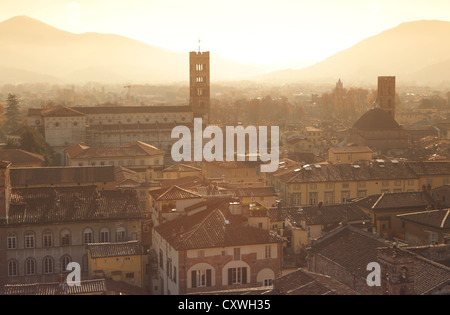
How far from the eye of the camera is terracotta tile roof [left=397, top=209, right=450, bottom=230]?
20.4 m

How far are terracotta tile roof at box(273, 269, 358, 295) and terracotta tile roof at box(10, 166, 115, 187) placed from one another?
15095mm

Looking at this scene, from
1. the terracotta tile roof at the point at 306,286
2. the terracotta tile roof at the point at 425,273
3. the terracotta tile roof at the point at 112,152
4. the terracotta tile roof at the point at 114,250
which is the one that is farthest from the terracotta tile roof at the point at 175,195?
the terracotta tile roof at the point at 112,152

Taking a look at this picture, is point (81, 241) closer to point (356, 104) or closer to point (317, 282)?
point (317, 282)

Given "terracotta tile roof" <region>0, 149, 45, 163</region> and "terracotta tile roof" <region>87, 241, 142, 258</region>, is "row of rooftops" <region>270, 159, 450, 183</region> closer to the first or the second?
"terracotta tile roof" <region>87, 241, 142, 258</region>

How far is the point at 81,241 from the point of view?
21188 millimetres

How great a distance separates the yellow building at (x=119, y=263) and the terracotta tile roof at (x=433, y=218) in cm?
909

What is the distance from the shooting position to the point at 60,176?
27516 mm

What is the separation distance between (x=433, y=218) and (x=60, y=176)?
15.2 metres

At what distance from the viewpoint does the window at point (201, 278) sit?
16.4 m

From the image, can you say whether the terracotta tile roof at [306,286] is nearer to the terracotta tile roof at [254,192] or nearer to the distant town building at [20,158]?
the terracotta tile roof at [254,192]

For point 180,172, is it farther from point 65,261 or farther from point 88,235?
point 65,261

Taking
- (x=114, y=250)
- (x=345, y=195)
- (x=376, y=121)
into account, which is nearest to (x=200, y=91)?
(x=376, y=121)

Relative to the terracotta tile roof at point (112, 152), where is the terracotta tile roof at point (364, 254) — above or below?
below
